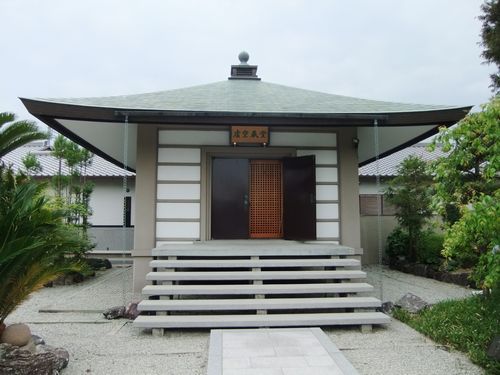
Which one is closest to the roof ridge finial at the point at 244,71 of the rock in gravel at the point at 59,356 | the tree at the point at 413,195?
the tree at the point at 413,195

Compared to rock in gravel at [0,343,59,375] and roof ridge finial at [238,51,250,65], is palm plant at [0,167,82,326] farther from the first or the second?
roof ridge finial at [238,51,250,65]

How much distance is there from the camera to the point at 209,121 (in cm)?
615

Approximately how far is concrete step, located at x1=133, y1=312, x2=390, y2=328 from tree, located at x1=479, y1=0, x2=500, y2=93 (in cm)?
1011

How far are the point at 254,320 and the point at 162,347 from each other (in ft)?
3.79

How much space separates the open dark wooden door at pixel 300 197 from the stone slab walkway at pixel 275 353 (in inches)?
107

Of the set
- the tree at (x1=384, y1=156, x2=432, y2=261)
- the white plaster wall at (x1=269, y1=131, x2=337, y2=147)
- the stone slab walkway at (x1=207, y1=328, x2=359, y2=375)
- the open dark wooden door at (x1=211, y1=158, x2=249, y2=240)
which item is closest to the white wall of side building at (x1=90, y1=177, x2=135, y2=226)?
the open dark wooden door at (x1=211, y1=158, x2=249, y2=240)

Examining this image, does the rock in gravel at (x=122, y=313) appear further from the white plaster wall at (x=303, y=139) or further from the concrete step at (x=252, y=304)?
the white plaster wall at (x=303, y=139)

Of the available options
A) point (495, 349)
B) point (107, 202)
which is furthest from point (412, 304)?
point (107, 202)

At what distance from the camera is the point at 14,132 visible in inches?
170

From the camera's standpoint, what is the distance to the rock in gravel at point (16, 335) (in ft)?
11.0

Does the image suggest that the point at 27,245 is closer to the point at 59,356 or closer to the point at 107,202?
the point at 59,356

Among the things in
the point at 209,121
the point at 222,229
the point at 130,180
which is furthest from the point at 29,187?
the point at 130,180

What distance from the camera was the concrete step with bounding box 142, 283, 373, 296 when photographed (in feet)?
16.2

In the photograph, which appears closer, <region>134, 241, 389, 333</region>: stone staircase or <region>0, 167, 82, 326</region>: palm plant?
<region>0, 167, 82, 326</region>: palm plant
